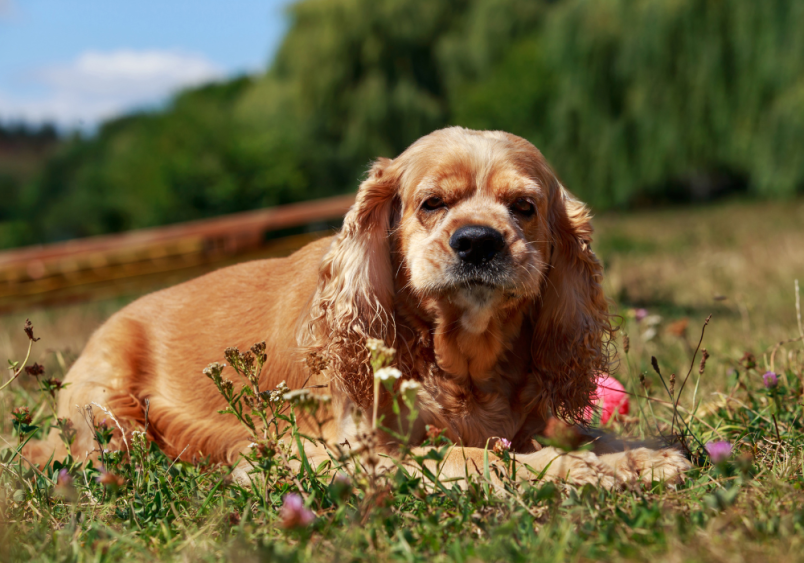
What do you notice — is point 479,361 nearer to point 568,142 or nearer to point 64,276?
point 64,276

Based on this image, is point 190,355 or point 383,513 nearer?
point 383,513

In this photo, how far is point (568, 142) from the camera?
15.4 meters

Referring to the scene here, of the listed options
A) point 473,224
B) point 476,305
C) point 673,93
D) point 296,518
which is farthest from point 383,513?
point 673,93

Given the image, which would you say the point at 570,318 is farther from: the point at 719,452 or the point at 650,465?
the point at 719,452

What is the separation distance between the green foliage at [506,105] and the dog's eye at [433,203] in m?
6.52

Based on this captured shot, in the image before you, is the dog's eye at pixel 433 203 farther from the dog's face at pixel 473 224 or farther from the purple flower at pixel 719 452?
the purple flower at pixel 719 452

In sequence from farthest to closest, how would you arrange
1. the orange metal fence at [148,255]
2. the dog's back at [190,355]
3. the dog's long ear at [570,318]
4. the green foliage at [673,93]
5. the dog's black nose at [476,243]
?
the green foliage at [673,93], the orange metal fence at [148,255], the dog's back at [190,355], the dog's long ear at [570,318], the dog's black nose at [476,243]

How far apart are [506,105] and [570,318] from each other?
16867 mm

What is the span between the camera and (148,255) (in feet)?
29.6

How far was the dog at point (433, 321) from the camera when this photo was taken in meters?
2.71

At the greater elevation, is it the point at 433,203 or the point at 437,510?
the point at 433,203

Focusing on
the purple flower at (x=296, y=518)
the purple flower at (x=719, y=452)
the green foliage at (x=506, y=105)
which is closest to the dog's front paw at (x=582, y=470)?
the purple flower at (x=719, y=452)

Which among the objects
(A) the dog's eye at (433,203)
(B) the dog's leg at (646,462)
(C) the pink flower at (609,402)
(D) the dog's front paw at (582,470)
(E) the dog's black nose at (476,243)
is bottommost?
(C) the pink flower at (609,402)

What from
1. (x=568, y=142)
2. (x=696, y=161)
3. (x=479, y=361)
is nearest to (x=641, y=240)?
(x=696, y=161)
